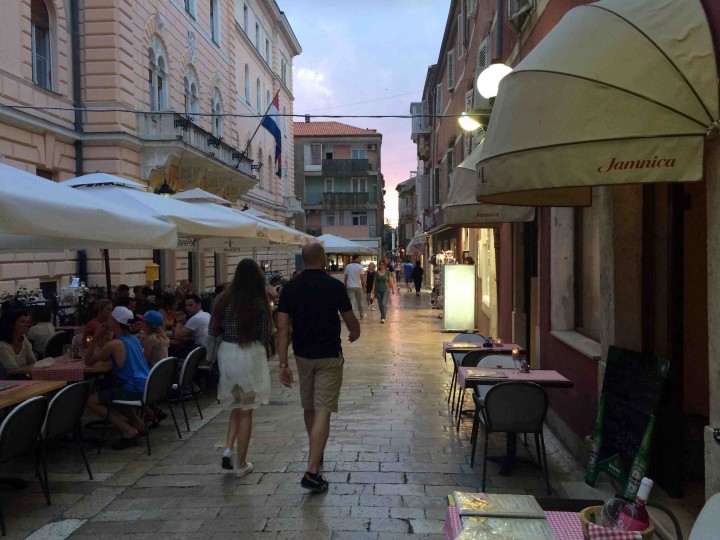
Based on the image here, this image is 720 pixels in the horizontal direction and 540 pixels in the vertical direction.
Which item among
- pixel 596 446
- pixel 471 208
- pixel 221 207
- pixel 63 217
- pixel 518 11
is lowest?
pixel 596 446

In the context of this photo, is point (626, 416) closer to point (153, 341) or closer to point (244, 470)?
point (244, 470)

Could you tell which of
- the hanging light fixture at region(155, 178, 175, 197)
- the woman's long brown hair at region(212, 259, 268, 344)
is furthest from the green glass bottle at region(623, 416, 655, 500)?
the hanging light fixture at region(155, 178, 175, 197)

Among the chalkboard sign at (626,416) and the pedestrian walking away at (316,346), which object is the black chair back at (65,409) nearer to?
the pedestrian walking away at (316,346)

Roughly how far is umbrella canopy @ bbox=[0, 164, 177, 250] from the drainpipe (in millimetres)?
10069

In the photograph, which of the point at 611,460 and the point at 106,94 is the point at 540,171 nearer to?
the point at 611,460

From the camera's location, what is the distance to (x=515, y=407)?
4.95m

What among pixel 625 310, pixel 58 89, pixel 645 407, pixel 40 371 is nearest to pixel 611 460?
pixel 645 407

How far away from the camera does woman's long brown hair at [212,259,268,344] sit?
534cm

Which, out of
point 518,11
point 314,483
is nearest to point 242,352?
point 314,483

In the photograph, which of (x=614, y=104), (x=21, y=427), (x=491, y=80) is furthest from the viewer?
(x=491, y=80)

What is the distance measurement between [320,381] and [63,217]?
2.42 m

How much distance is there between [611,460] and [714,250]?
1966 mm

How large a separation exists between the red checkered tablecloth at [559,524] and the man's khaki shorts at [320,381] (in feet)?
7.52

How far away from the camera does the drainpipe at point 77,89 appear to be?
15.7 m
